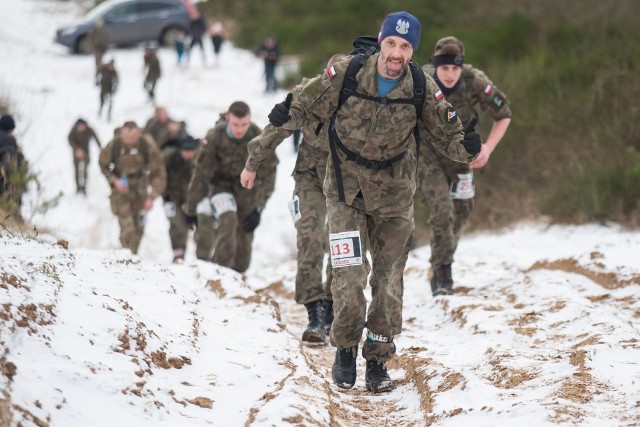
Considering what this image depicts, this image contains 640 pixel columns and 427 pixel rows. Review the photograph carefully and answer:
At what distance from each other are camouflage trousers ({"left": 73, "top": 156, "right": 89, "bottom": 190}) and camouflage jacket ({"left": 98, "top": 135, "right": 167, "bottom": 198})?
22.7 ft

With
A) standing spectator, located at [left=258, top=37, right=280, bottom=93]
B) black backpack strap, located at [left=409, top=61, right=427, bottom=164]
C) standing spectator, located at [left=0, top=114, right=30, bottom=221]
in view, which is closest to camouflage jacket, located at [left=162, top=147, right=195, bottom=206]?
standing spectator, located at [left=0, top=114, right=30, bottom=221]

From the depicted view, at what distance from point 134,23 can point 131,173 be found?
20.2 meters

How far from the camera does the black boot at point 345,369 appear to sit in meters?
5.27

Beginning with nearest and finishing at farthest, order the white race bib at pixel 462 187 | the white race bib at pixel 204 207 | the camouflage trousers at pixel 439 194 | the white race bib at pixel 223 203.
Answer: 1. the camouflage trousers at pixel 439 194
2. the white race bib at pixel 462 187
3. the white race bib at pixel 223 203
4. the white race bib at pixel 204 207

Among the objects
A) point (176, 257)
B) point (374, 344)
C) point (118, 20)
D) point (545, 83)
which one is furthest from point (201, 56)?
point (374, 344)

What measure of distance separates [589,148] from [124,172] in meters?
8.69

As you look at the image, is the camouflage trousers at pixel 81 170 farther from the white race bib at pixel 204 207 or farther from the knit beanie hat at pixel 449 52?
the knit beanie hat at pixel 449 52

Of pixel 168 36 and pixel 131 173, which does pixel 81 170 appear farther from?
pixel 168 36

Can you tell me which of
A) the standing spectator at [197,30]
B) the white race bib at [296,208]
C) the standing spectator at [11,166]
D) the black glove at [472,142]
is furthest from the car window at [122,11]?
the black glove at [472,142]

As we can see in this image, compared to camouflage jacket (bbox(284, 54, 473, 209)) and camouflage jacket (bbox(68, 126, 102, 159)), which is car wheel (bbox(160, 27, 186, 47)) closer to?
camouflage jacket (bbox(68, 126, 102, 159))

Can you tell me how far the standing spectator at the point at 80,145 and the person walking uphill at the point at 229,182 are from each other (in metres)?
9.18

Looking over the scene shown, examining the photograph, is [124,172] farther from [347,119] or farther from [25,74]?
[25,74]

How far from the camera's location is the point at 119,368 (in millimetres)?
4055

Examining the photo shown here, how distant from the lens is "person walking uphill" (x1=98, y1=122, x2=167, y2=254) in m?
10.8
